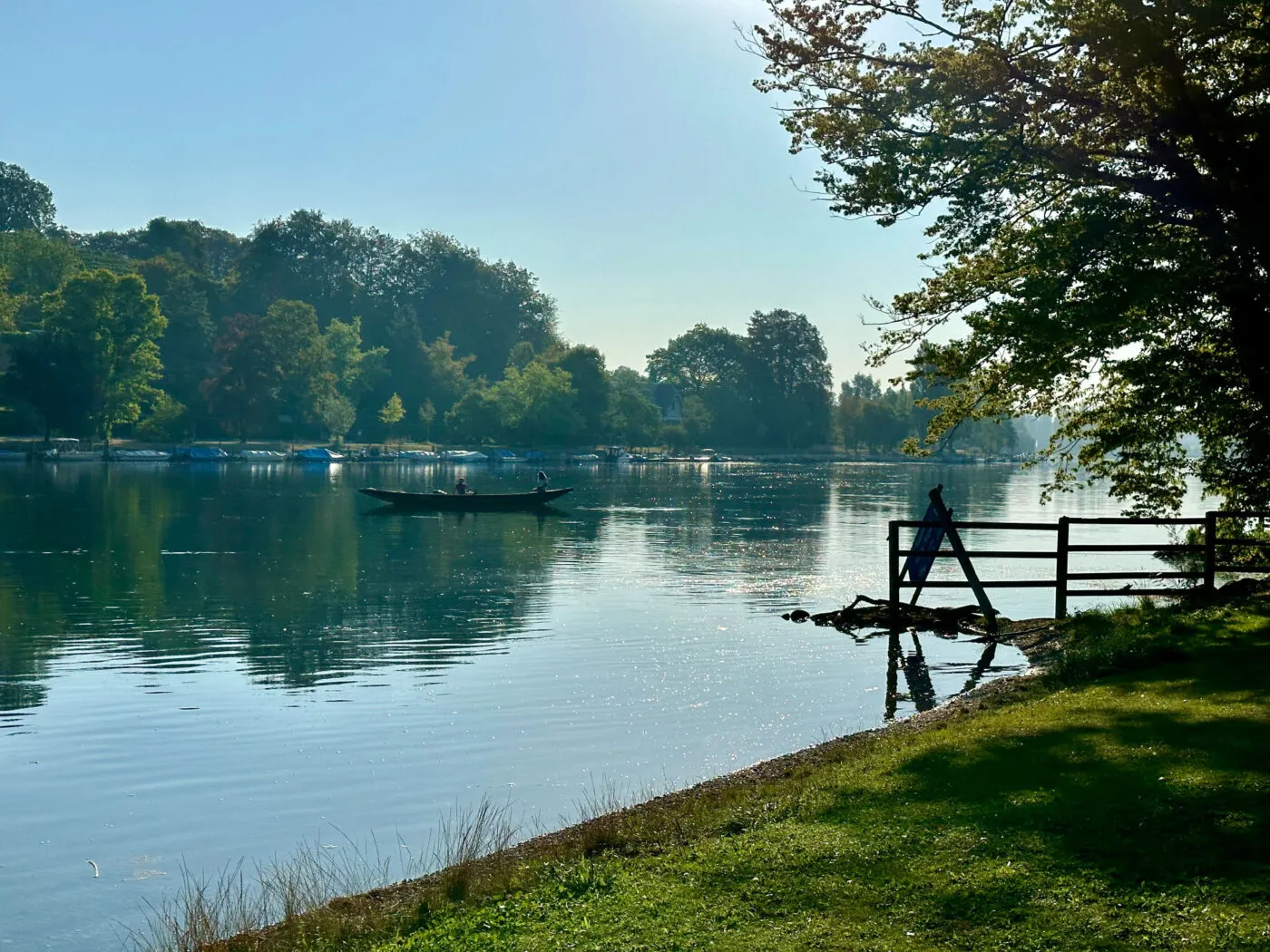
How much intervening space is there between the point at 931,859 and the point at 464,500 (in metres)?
65.5

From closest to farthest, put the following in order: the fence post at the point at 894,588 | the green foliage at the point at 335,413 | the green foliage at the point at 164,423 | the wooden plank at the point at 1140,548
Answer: the wooden plank at the point at 1140,548 < the fence post at the point at 894,588 < the green foliage at the point at 164,423 < the green foliage at the point at 335,413

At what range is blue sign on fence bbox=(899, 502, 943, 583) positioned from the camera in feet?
93.5

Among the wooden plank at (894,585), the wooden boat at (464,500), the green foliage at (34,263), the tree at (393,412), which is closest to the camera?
the wooden plank at (894,585)

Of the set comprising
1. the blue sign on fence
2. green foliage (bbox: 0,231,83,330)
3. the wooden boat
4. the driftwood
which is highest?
green foliage (bbox: 0,231,83,330)

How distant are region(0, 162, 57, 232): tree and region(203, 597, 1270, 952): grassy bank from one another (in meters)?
204

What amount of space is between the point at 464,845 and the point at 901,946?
6167 mm

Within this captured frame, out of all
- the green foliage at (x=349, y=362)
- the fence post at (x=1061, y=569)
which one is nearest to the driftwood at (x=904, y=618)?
the fence post at (x=1061, y=569)

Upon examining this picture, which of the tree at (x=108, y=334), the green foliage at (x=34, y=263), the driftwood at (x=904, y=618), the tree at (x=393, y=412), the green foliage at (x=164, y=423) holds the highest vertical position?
the green foliage at (x=34, y=263)

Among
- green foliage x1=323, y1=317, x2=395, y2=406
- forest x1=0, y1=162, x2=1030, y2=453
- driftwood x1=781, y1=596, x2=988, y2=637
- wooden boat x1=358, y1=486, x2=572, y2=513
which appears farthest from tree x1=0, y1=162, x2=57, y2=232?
driftwood x1=781, y1=596, x2=988, y2=637

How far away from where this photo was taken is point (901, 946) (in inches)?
311

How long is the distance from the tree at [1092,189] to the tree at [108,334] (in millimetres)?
118133

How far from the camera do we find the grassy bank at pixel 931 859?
830 cm

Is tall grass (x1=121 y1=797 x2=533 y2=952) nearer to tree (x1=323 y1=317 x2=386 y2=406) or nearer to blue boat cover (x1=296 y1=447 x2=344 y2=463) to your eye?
blue boat cover (x1=296 y1=447 x2=344 y2=463)

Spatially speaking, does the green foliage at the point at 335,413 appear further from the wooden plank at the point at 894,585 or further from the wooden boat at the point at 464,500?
the wooden plank at the point at 894,585
